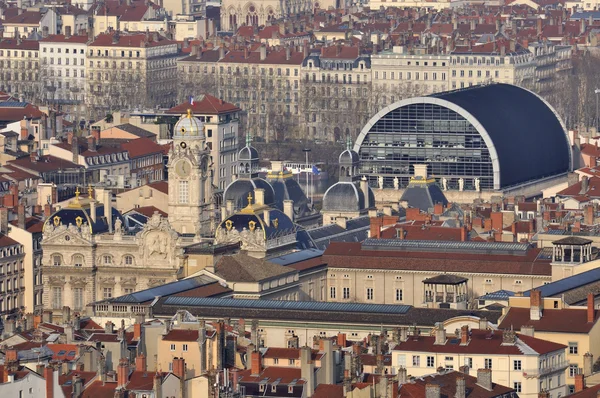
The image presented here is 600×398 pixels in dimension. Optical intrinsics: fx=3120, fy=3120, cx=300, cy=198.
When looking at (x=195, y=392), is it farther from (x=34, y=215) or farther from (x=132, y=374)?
(x=34, y=215)

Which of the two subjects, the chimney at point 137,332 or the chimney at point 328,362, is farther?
the chimney at point 137,332

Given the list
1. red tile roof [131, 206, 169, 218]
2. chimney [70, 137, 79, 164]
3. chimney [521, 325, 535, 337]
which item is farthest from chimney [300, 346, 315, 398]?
chimney [70, 137, 79, 164]

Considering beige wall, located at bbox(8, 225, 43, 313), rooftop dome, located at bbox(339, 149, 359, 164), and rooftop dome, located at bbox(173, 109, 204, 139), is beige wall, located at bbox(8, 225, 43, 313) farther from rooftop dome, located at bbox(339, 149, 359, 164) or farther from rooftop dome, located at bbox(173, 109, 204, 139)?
rooftop dome, located at bbox(339, 149, 359, 164)

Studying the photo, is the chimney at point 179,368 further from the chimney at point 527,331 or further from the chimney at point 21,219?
the chimney at point 21,219

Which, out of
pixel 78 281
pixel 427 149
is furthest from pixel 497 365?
pixel 427 149

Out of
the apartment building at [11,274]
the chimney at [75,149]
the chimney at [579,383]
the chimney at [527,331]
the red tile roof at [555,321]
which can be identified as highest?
the chimney at [527,331]

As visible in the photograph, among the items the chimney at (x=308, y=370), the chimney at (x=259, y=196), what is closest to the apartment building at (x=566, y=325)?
the chimney at (x=308, y=370)
